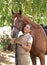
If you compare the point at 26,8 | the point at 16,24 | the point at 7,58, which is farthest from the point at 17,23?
the point at 7,58

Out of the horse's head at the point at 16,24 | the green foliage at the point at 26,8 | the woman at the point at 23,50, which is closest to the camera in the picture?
the woman at the point at 23,50

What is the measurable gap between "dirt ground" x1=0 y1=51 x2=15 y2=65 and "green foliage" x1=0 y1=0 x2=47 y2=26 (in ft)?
4.31

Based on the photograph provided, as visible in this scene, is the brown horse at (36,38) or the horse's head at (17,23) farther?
the brown horse at (36,38)

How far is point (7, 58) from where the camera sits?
1016 cm

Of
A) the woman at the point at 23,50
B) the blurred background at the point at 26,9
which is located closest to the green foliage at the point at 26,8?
the blurred background at the point at 26,9

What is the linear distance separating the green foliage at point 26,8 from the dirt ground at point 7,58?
1.31 m

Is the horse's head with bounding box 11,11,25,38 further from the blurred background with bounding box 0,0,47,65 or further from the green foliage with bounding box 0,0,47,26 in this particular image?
the green foliage with bounding box 0,0,47,26

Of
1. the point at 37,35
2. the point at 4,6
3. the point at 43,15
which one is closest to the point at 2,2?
the point at 4,6

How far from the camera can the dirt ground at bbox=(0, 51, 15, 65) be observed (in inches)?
378

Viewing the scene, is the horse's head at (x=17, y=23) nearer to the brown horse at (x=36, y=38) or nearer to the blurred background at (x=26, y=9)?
the brown horse at (x=36, y=38)

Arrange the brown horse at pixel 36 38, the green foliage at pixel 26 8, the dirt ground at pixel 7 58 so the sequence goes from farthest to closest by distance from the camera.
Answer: the dirt ground at pixel 7 58
the green foliage at pixel 26 8
the brown horse at pixel 36 38

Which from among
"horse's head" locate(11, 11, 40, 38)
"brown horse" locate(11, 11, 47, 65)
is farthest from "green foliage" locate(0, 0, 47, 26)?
"horse's head" locate(11, 11, 40, 38)

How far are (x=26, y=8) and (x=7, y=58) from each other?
1925 millimetres

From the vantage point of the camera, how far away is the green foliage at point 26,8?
8.89m
